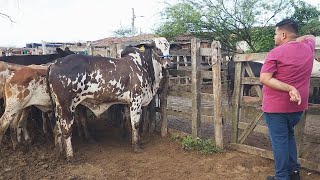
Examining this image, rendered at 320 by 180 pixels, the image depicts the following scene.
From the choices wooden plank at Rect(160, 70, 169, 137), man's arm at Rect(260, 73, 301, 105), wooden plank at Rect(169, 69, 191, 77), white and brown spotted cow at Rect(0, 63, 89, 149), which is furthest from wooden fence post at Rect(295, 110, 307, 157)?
white and brown spotted cow at Rect(0, 63, 89, 149)

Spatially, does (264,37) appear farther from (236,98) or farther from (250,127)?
(250,127)

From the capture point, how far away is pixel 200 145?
5.74 m

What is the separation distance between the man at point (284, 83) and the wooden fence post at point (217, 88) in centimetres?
167

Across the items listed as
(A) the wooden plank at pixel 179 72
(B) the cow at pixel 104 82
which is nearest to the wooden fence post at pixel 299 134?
(A) the wooden plank at pixel 179 72

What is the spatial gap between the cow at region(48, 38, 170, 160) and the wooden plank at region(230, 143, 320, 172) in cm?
180

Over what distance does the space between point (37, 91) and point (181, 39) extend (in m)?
9.82

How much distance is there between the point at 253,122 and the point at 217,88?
819mm

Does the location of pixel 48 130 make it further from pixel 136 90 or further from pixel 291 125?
pixel 291 125

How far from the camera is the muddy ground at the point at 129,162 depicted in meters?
4.75

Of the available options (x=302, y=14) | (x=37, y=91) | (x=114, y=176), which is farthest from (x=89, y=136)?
(x=302, y=14)

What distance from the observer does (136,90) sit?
591 centimetres

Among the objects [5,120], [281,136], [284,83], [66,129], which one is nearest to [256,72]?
[66,129]

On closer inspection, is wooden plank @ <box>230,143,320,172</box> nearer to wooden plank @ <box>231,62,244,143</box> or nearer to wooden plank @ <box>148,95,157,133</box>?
wooden plank @ <box>231,62,244,143</box>

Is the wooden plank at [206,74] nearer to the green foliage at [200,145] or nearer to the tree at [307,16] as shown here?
the green foliage at [200,145]
